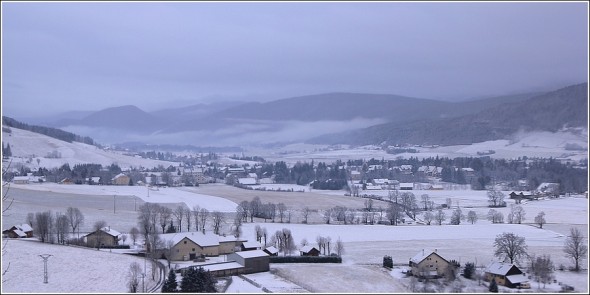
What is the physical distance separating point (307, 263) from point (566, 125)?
87759 mm

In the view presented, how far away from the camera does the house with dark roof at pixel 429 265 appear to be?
20686mm

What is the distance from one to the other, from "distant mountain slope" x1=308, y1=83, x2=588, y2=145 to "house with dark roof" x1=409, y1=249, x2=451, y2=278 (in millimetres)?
77320

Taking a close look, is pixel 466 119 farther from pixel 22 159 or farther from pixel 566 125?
pixel 22 159

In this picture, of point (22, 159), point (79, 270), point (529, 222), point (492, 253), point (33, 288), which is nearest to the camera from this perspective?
point (33, 288)

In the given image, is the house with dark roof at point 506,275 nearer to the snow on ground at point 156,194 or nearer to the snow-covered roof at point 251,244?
the snow-covered roof at point 251,244

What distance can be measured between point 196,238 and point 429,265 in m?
9.42

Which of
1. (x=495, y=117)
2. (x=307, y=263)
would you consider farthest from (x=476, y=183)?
(x=495, y=117)

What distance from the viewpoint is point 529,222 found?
34.2 m

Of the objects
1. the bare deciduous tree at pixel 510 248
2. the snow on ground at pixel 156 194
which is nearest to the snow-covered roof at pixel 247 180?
the snow on ground at pixel 156 194

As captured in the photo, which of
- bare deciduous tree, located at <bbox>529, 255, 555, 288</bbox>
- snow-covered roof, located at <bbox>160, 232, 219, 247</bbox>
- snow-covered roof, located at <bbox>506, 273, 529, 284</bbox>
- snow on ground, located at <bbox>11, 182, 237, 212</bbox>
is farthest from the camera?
snow on ground, located at <bbox>11, 182, 237, 212</bbox>

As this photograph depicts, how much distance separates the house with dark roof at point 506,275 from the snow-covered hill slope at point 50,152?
60919mm

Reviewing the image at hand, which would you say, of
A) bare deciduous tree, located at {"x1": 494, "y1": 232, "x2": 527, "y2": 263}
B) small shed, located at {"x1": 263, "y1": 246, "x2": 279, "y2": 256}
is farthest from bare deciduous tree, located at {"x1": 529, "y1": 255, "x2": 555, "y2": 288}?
small shed, located at {"x1": 263, "y1": 246, "x2": 279, "y2": 256}

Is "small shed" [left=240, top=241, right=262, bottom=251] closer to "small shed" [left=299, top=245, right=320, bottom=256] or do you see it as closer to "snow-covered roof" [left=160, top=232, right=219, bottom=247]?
"snow-covered roof" [left=160, top=232, right=219, bottom=247]

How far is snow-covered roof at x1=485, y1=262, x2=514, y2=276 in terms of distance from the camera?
19.5 m
